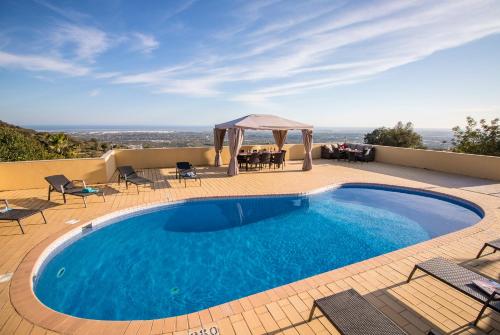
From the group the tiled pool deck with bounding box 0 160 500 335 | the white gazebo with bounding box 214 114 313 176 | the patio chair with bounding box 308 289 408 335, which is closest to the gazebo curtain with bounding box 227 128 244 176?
the white gazebo with bounding box 214 114 313 176

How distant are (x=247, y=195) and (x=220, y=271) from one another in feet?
11.2

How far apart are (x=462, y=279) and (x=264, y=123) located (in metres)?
7.97

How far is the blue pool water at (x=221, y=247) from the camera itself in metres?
3.44

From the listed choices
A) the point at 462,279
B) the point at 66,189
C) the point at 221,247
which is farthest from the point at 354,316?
the point at 66,189

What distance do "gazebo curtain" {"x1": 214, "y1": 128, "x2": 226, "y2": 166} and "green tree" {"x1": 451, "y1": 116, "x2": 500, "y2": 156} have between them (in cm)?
1751

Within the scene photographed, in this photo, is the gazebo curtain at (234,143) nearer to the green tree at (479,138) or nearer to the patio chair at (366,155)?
the patio chair at (366,155)

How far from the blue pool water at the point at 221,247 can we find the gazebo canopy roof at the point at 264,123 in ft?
11.2

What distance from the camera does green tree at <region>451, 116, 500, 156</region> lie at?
15.7 meters

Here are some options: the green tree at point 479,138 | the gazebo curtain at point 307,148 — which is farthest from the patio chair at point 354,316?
the green tree at point 479,138

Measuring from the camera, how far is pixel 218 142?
441 inches

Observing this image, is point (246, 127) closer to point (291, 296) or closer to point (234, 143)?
point (234, 143)

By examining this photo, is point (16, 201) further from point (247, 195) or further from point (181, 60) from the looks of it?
point (181, 60)

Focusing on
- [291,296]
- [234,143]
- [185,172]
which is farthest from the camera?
[234,143]

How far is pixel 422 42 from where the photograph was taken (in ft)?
28.6
